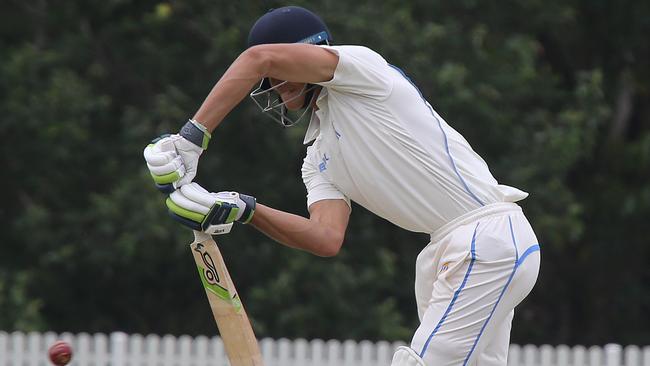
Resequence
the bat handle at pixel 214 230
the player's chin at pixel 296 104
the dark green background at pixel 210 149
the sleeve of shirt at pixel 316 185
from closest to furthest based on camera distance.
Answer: the bat handle at pixel 214 230 → the player's chin at pixel 296 104 → the sleeve of shirt at pixel 316 185 → the dark green background at pixel 210 149

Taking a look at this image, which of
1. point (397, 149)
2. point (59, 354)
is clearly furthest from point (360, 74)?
point (59, 354)

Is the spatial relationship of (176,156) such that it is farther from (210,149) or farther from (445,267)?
(210,149)

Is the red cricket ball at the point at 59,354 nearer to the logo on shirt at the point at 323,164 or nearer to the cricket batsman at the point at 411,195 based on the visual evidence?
the cricket batsman at the point at 411,195

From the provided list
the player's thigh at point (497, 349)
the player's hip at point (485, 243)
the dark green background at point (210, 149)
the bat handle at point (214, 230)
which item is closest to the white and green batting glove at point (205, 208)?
the bat handle at point (214, 230)

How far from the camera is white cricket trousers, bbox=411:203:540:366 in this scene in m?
3.63

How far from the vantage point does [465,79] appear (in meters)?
9.88

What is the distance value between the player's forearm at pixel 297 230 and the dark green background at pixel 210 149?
5.25 m

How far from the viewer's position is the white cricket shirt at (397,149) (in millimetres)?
3666

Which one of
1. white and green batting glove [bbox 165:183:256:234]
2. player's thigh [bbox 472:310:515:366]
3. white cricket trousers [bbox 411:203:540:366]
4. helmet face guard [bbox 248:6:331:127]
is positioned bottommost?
player's thigh [bbox 472:310:515:366]

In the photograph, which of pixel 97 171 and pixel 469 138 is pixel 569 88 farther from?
pixel 97 171

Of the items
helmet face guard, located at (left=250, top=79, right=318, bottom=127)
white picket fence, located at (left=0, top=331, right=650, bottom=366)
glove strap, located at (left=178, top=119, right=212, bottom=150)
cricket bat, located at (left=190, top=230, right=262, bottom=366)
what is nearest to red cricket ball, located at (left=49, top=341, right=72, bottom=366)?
cricket bat, located at (left=190, top=230, right=262, bottom=366)

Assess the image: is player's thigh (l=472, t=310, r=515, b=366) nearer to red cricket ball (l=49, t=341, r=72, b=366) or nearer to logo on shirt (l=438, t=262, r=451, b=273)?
logo on shirt (l=438, t=262, r=451, b=273)

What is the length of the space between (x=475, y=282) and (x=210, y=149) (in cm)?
657

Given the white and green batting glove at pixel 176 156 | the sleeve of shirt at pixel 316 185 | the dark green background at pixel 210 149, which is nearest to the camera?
the white and green batting glove at pixel 176 156
